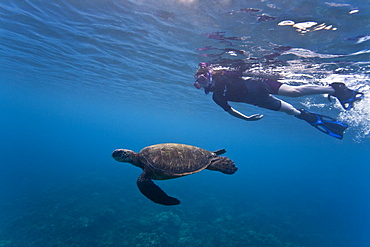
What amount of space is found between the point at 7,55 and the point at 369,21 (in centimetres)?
2987

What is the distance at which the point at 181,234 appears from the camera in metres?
12.0

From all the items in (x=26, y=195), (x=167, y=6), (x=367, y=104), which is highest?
(x=167, y=6)

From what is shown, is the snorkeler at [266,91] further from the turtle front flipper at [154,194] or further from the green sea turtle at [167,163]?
the turtle front flipper at [154,194]

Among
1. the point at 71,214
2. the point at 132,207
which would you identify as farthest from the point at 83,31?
the point at 132,207

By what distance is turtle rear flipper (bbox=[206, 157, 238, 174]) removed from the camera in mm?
4078

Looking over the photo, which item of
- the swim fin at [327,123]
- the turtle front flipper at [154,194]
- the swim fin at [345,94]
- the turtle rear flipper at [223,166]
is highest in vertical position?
the swim fin at [345,94]

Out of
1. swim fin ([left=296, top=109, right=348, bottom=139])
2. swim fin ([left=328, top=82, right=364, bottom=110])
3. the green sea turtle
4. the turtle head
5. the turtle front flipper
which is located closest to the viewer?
the turtle front flipper

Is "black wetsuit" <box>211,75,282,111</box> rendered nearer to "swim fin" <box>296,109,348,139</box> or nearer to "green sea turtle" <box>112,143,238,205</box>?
"swim fin" <box>296,109,348,139</box>

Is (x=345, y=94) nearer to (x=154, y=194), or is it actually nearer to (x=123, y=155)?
(x=154, y=194)

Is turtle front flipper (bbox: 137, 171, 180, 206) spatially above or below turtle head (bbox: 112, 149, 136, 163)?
below

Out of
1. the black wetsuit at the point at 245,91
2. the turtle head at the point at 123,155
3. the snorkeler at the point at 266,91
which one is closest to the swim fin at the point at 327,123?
the snorkeler at the point at 266,91

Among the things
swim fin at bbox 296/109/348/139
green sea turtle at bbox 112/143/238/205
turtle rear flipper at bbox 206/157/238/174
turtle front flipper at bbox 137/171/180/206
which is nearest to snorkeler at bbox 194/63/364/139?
swim fin at bbox 296/109/348/139

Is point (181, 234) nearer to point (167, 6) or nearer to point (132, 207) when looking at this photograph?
point (132, 207)

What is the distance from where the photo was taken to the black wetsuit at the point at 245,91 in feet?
22.7
